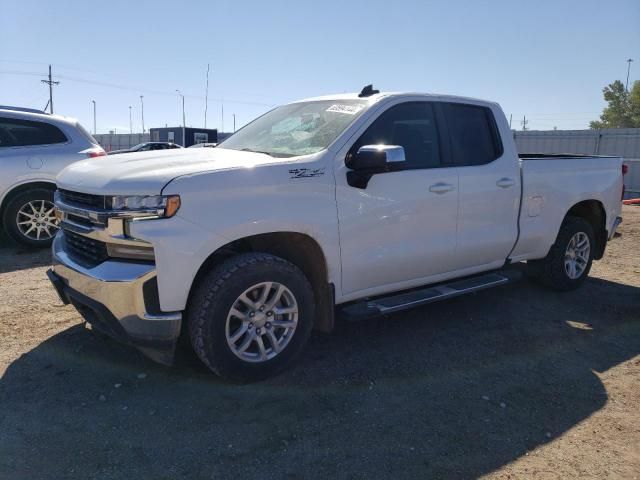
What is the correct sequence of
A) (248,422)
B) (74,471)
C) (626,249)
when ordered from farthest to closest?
(626,249), (248,422), (74,471)

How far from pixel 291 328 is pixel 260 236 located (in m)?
0.66

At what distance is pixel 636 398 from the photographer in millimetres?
3582

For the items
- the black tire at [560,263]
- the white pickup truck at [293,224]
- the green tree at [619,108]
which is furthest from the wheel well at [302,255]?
the green tree at [619,108]

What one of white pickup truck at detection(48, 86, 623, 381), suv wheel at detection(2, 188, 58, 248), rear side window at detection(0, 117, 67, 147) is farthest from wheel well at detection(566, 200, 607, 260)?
rear side window at detection(0, 117, 67, 147)

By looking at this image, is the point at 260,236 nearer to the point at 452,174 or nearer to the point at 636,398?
the point at 452,174

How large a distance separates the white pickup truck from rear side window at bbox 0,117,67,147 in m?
3.58

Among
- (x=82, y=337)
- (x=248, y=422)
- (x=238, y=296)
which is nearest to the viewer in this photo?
(x=248, y=422)

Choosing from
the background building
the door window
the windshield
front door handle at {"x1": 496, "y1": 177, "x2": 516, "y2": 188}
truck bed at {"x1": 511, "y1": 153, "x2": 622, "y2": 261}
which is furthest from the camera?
the background building

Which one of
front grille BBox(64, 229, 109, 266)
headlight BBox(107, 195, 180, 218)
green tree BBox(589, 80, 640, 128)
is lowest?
front grille BBox(64, 229, 109, 266)

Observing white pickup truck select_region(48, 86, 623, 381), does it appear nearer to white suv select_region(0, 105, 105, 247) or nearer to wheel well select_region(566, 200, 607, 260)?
wheel well select_region(566, 200, 607, 260)

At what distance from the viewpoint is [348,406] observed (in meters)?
3.34

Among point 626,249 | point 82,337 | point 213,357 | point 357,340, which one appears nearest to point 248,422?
point 213,357

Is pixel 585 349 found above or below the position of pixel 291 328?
below

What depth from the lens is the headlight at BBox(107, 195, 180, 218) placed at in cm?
306
